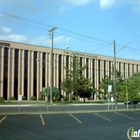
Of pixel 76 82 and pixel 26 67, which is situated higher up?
pixel 26 67

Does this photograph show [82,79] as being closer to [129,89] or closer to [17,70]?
[17,70]

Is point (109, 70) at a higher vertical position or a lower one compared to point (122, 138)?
higher

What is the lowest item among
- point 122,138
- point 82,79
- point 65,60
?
point 122,138

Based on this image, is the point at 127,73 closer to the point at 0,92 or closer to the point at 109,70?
the point at 109,70

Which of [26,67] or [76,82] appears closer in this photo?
[76,82]

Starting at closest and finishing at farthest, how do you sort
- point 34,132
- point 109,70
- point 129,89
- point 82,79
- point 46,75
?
point 34,132 < point 129,89 < point 82,79 < point 46,75 < point 109,70

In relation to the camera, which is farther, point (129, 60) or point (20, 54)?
point (129, 60)

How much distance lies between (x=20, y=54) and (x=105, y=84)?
23.5m

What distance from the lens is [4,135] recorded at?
13070 mm

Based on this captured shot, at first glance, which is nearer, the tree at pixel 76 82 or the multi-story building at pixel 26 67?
the tree at pixel 76 82

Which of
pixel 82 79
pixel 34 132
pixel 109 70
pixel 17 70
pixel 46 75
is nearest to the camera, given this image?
pixel 34 132

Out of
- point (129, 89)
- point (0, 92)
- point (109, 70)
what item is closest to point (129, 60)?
point (109, 70)

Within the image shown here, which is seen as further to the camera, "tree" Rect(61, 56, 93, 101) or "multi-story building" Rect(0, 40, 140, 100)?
"multi-story building" Rect(0, 40, 140, 100)

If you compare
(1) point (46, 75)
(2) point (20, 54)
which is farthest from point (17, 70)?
(1) point (46, 75)
